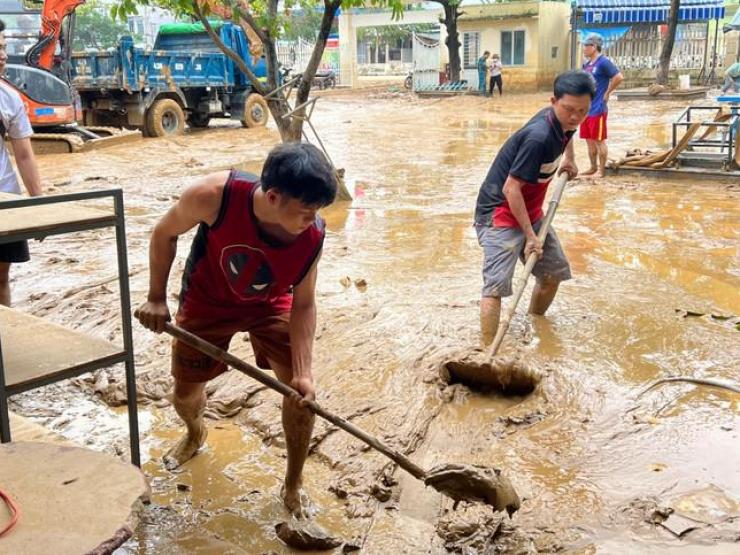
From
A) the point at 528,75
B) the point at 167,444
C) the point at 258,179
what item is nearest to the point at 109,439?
the point at 167,444

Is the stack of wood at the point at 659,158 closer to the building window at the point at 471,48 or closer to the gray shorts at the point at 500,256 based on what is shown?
the gray shorts at the point at 500,256

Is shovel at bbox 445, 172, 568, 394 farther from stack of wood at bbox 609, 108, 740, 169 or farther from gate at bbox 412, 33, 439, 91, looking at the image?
gate at bbox 412, 33, 439, 91

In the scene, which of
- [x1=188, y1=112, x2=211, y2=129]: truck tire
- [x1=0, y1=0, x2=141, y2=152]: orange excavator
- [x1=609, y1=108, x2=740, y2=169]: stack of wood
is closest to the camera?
[x1=609, y1=108, x2=740, y2=169]: stack of wood

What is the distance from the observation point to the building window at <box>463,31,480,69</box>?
1097 inches

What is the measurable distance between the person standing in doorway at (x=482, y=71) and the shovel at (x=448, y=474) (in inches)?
938

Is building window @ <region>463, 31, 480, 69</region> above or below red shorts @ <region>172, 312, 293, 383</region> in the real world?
above

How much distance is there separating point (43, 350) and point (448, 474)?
1.51 m

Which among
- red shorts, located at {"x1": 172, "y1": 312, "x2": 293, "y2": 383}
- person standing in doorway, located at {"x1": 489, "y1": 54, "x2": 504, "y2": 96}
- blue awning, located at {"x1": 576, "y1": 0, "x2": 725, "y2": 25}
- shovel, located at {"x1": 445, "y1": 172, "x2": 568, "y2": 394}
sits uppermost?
blue awning, located at {"x1": 576, "y1": 0, "x2": 725, "y2": 25}

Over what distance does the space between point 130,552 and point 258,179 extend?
1371mm

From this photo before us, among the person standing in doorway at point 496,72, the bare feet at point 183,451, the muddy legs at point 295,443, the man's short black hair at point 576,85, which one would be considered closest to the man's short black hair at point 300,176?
the muddy legs at point 295,443

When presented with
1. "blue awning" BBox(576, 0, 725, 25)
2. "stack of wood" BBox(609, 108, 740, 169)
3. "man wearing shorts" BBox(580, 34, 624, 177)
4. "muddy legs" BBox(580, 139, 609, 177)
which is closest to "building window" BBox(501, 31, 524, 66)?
"blue awning" BBox(576, 0, 725, 25)

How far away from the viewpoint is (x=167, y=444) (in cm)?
363

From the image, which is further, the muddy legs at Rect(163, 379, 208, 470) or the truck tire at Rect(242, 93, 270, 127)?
the truck tire at Rect(242, 93, 270, 127)

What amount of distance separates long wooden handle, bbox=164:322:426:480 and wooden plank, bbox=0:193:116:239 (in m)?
0.50
